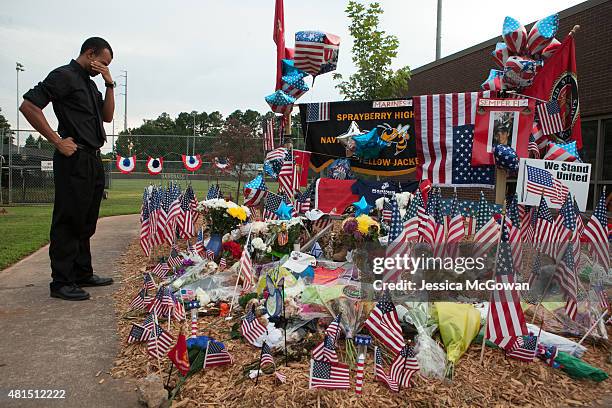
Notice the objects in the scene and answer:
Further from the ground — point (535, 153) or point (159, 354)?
point (535, 153)

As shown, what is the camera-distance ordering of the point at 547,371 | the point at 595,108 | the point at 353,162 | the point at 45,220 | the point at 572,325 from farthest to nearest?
the point at 45,220, the point at 595,108, the point at 353,162, the point at 572,325, the point at 547,371

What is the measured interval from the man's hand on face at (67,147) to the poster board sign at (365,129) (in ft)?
14.0

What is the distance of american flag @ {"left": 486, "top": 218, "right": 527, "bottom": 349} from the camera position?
2906 millimetres

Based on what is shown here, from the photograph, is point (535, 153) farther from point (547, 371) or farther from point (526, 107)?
point (547, 371)

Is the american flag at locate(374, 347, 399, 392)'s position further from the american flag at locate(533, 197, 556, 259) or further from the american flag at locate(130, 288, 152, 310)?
the american flag at locate(533, 197, 556, 259)

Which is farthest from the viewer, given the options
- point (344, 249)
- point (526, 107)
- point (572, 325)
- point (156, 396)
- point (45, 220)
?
point (45, 220)

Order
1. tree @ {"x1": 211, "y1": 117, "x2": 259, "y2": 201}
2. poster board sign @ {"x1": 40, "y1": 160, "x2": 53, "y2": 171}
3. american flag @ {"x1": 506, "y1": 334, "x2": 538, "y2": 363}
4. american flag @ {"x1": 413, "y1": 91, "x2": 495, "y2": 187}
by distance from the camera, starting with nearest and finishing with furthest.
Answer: american flag @ {"x1": 506, "y1": 334, "x2": 538, "y2": 363} < american flag @ {"x1": 413, "y1": 91, "x2": 495, "y2": 187} < tree @ {"x1": 211, "y1": 117, "x2": 259, "y2": 201} < poster board sign @ {"x1": 40, "y1": 160, "x2": 53, "y2": 171}

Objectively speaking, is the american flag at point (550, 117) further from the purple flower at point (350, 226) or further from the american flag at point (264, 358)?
the american flag at point (264, 358)

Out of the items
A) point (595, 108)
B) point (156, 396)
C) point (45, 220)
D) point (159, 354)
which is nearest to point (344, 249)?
point (159, 354)

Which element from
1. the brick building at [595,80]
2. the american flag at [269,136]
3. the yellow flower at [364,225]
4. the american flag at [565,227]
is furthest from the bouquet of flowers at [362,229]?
the brick building at [595,80]

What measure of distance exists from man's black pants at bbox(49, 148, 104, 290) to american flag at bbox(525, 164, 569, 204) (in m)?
4.42

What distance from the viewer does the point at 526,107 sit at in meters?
5.77

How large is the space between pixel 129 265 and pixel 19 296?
1544 millimetres

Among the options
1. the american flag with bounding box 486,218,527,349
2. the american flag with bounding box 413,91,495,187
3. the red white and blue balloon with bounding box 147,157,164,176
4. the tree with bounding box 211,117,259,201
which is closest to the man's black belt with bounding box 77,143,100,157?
the american flag with bounding box 486,218,527,349
